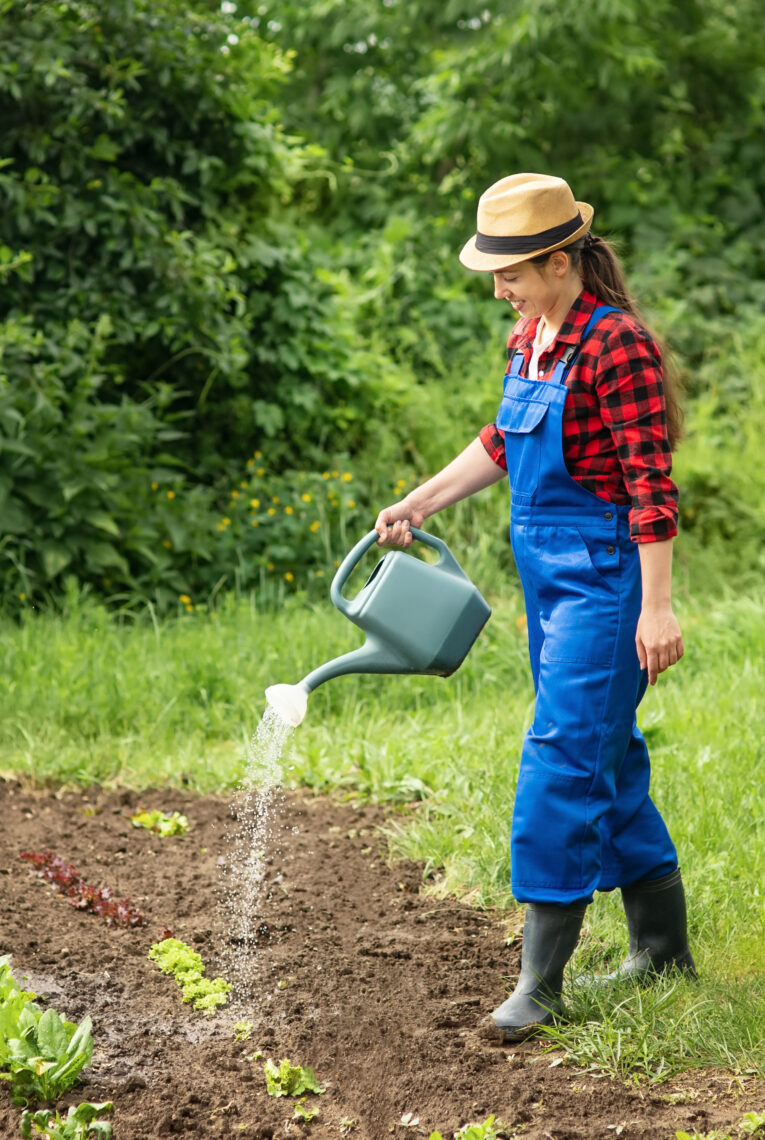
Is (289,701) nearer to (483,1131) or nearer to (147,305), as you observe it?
(483,1131)

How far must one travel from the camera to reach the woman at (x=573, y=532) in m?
2.14

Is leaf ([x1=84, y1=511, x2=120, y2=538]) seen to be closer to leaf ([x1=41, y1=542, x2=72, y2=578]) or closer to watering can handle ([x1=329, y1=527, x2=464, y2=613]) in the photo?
leaf ([x1=41, y1=542, x2=72, y2=578])

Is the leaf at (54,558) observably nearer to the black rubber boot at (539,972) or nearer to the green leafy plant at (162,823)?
the green leafy plant at (162,823)

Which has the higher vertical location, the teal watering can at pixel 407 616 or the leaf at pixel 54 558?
the teal watering can at pixel 407 616

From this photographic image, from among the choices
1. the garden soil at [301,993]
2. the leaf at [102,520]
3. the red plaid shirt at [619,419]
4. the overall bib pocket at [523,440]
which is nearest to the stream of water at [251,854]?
the garden soil at [301,993]

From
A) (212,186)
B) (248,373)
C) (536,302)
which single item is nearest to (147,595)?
(248,373)

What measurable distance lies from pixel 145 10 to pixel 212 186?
805 millimetres

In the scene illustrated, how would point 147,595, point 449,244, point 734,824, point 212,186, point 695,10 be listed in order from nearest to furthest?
1. point 734,824
2. point 147,595
3. point 212,186
4. point 449,244
5. point 695,10

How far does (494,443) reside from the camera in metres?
2.51

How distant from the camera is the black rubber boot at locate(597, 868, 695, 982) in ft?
8.00

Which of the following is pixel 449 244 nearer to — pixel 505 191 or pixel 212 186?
pixel 212 186

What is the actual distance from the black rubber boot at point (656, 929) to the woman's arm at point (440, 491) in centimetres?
86

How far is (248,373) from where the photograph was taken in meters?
6.02

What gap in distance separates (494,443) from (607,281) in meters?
0.41
